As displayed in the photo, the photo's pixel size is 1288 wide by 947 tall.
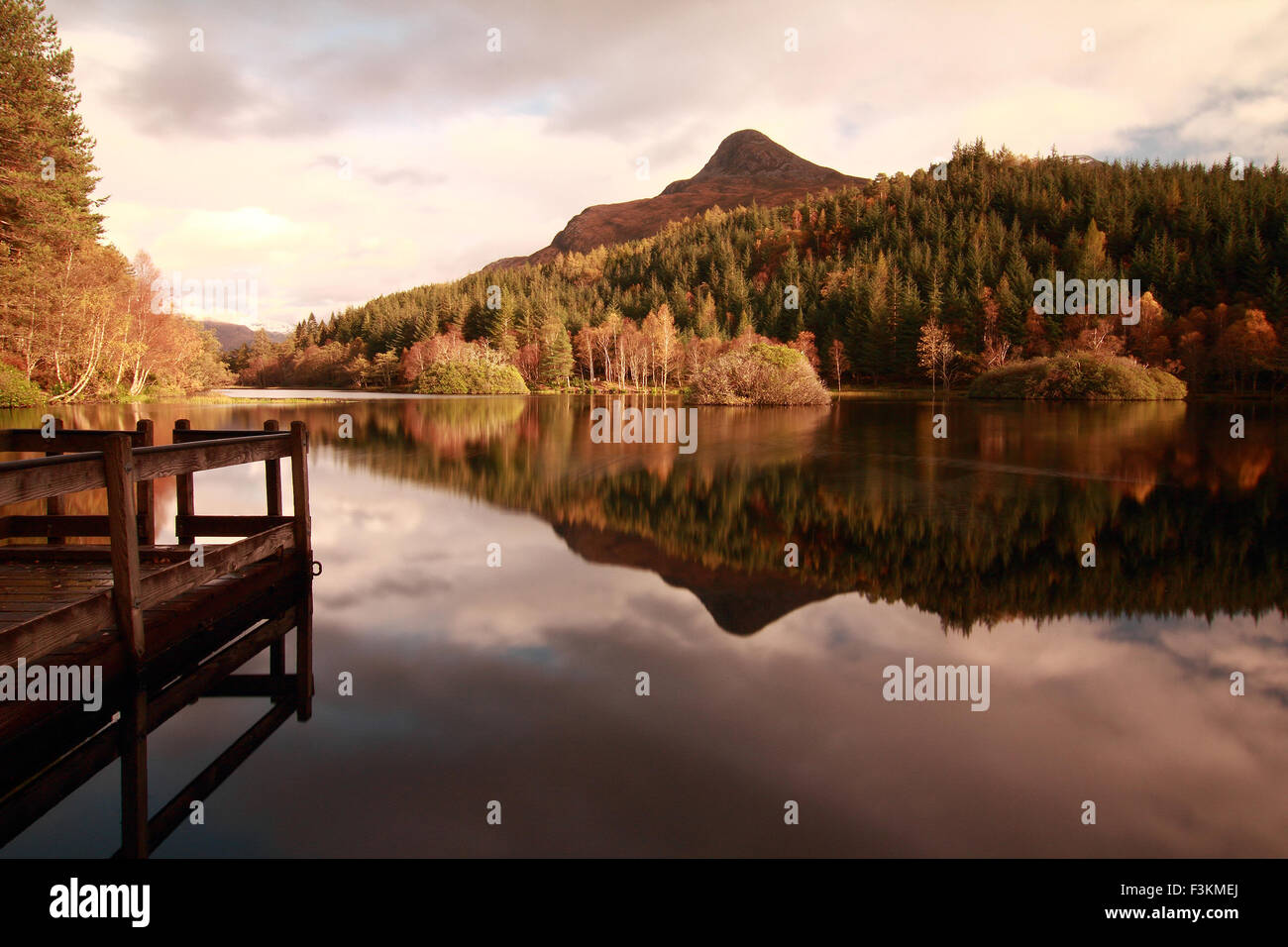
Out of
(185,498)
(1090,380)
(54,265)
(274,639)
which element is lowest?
(274,639)

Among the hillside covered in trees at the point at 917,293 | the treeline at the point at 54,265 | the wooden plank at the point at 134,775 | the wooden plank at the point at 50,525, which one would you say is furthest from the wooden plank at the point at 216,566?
the hillside covered in trees at the point at 917,293

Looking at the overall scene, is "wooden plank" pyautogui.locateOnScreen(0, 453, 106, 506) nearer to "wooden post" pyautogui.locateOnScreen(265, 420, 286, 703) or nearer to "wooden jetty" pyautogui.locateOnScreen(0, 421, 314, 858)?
"wooden jetty" pyautogui.locateOnScreen(0, 421, 314, 858)

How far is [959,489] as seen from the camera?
1745cm

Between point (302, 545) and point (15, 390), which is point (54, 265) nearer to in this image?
point (15, 390)

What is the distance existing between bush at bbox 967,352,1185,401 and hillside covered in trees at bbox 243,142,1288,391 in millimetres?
13887

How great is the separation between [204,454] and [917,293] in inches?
4114

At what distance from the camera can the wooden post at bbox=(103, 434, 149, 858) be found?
18.2 ft

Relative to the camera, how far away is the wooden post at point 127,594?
5.54 meters

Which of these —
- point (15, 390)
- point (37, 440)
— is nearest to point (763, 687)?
point (37, 440)

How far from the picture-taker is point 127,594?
595 centimetres

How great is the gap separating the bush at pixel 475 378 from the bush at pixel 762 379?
1697 inches

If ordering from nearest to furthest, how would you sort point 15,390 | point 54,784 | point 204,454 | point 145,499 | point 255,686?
1. point 54,784
2. point 255,686
3. point 204,454
4. point 145,499
5. point 15,390

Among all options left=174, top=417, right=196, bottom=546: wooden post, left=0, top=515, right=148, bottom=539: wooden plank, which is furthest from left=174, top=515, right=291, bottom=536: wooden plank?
left=0, top=515, right=148, bottom=539: wooden plank

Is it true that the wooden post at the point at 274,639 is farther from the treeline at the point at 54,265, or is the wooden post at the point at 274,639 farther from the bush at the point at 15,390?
the bush at the point at 15,390
